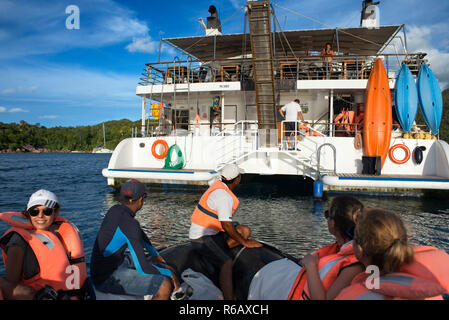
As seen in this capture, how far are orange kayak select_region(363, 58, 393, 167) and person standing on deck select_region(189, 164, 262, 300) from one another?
7.84m

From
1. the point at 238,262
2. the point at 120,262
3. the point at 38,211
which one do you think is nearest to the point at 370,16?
the point at 238,262

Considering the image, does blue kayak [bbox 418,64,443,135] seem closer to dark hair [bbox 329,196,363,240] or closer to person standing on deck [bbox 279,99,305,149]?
person standing on deck [bbox 279,99,305,149]

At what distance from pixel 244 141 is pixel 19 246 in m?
9.25

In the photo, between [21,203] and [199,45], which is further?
[199,45]

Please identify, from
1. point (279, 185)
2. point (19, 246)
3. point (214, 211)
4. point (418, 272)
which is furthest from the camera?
point (279, 185)

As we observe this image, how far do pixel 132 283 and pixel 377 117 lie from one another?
376 inches

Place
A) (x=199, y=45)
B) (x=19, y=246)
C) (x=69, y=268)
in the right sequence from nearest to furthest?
1. (x=19, y=246)
2. (x=69, y=268)
3. (x=199, y=45)

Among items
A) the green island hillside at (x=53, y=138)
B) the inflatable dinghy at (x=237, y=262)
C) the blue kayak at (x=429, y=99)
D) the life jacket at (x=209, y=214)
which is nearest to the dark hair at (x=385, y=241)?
the inflatable dinghy at (x=237, y=262)

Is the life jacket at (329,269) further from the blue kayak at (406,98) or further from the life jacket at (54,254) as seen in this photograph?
the blue kayak at (406,98)

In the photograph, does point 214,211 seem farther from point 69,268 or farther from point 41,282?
point 41,282

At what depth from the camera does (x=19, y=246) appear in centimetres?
219

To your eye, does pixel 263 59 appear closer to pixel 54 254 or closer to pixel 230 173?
pixel 230 173

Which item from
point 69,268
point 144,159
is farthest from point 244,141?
point 69,268
